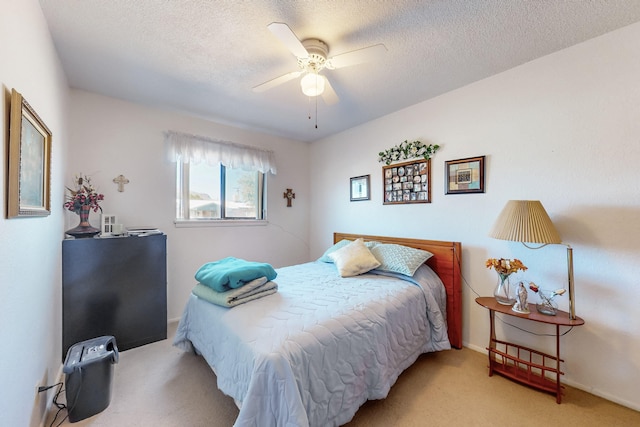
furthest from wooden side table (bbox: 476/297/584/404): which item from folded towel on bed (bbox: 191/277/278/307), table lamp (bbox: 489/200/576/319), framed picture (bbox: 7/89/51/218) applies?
framed picture (bbox: 7/89/51/218)

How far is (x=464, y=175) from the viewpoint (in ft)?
7.73

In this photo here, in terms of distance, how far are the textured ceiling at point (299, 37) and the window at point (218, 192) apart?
0.91 metres

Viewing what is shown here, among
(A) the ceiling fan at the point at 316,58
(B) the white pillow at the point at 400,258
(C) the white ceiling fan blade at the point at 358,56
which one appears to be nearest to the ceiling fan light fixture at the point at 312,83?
(A) the ceiling fan at the point at 316,58

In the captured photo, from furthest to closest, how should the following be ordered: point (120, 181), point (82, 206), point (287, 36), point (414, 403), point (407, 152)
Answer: point (407, 152) → point (120, 181) → point (82, 206) → point (414, 403) → point (287, 36)

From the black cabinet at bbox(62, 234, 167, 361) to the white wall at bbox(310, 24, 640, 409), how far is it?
110 inches

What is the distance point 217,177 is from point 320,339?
2.67 meters

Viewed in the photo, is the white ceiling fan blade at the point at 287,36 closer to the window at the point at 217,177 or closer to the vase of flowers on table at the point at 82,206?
the window at the point at 217,177

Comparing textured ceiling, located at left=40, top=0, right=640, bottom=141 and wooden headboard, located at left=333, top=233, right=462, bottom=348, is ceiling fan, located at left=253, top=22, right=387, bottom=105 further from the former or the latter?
wooden headboard, located at left=333, top=233, right=462, bottom=348

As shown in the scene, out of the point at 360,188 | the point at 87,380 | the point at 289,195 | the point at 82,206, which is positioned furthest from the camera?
the point at 289,195

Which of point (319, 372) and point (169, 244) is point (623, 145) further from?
point (169, 244)

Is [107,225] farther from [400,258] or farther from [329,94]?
[400,258]

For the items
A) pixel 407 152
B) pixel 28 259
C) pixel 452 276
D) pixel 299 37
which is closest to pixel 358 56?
pixel 299 37

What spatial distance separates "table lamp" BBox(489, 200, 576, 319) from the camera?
167cm

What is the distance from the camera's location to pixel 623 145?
1.63 meters
